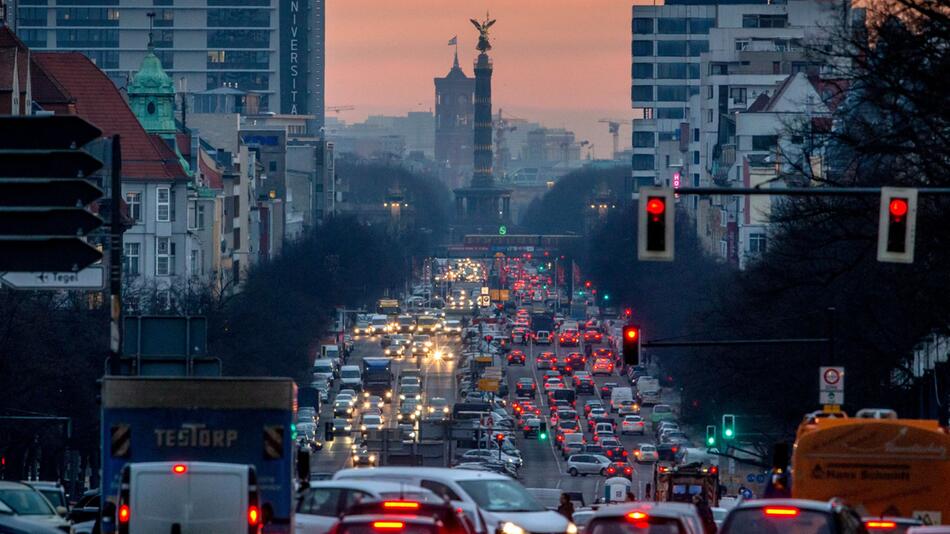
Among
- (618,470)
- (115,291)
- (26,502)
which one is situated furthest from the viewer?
(618,470)

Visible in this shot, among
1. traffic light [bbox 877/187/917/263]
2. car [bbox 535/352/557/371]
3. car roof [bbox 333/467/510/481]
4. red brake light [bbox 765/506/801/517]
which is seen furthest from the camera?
car [bbox 535/352/557/371]

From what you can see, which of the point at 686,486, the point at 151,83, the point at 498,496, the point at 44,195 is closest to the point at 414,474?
the point at 498,496

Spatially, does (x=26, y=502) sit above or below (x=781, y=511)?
below

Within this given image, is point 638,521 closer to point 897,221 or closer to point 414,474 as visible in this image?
point 414,474

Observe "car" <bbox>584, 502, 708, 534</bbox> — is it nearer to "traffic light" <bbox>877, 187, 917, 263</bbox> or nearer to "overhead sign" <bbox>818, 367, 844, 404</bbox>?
"traffic light" <bbox>877, 187, 917, 263</bbox>

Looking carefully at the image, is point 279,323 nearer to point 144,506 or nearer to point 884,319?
point 884,319

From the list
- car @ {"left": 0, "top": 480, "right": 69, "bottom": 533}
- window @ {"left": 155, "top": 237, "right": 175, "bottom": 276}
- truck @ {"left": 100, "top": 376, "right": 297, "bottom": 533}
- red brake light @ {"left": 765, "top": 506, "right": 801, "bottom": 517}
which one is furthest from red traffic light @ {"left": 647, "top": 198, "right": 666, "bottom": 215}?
window @ {"left": 155, "top": 237, "right": 175, "bottom": 276}

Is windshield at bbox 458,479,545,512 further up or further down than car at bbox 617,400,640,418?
further up
